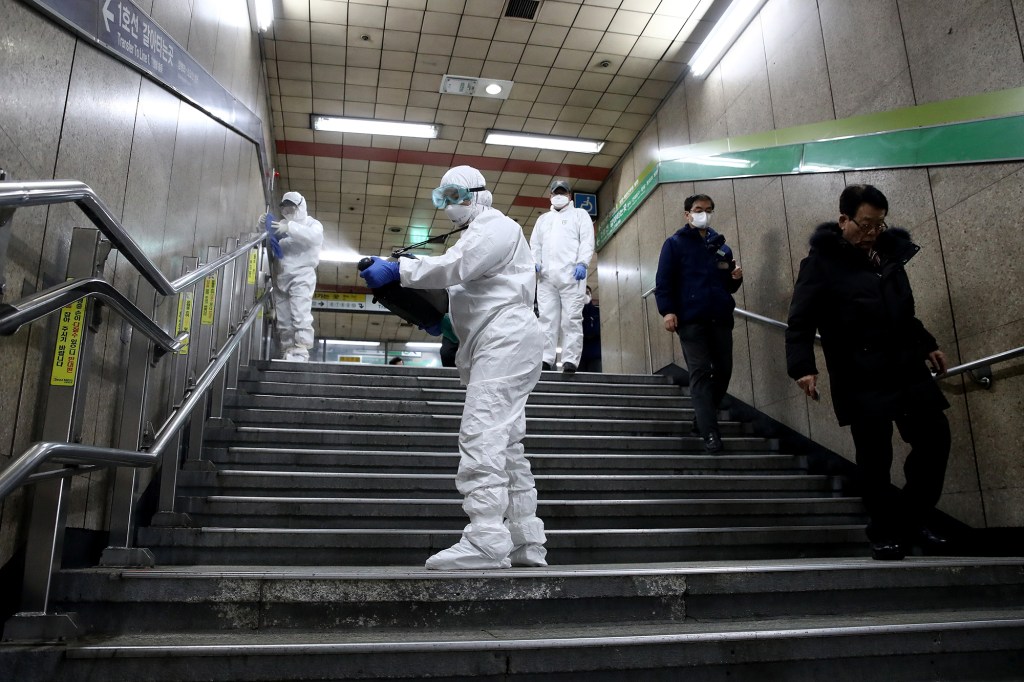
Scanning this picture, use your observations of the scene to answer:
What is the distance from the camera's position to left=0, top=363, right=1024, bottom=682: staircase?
1857mm

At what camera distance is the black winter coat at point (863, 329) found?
2.96m

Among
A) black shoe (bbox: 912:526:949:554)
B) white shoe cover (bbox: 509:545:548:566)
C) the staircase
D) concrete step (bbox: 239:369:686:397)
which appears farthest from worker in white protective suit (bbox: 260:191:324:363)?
black shoe (bbox: 912:526:949:554)

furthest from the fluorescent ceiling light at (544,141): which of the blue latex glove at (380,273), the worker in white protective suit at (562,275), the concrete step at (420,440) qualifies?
the blue latex glove at (380,273)

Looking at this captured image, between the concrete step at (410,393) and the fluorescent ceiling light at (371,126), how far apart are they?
5.20m

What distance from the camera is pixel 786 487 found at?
4.14m

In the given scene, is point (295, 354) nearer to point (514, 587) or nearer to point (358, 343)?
point (514, 587)

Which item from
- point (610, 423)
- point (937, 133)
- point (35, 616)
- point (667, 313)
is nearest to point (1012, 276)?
point (937, 133)

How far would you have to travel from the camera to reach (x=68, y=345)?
2.15 m

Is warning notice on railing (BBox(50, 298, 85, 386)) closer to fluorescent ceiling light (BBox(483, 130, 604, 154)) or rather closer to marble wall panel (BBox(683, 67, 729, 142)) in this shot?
marble wall panel (BBox(683, 67, 729, 142))

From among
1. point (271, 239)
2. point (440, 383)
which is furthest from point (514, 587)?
point (271, 239)

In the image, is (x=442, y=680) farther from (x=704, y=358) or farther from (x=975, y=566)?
(x=704, y=358)

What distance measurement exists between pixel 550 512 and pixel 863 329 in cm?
158

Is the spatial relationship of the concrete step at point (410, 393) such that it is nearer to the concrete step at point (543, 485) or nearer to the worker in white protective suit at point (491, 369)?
the concrete step at point (543, 485)

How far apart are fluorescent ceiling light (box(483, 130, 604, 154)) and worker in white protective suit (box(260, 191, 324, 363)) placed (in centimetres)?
366
